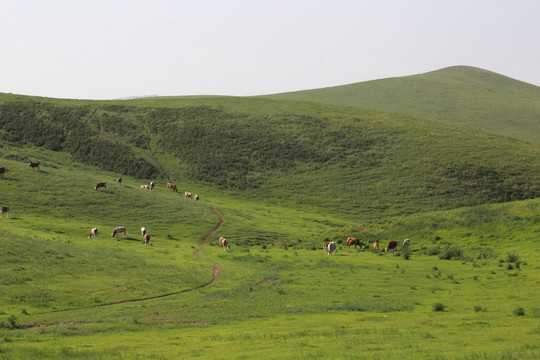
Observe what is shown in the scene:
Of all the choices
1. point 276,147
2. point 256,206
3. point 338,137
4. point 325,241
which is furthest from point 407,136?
point 325,241

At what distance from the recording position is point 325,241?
56.9 metres

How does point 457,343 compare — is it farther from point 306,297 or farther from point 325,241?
point 325,241

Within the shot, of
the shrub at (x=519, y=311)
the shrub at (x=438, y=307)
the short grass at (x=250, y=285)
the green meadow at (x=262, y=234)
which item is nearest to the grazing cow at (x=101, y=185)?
the green meadow at (x=262, y=234)

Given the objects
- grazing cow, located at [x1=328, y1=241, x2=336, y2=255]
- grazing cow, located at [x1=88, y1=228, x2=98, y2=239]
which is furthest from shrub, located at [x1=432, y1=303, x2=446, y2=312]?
grazing cow, located at [x1=88, y1=228, x2=98, y2=239]

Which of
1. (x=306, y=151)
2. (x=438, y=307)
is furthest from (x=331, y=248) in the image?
(x=306, y=151)

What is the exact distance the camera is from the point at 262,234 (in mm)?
62062

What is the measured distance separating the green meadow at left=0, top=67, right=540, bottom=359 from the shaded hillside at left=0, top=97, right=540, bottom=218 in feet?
1.68

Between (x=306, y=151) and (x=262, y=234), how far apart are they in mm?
47987

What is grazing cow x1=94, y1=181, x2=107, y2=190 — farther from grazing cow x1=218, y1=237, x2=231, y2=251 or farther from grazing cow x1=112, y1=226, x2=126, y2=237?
grazing cow x1=218, y1=237, x2=231, y2=251

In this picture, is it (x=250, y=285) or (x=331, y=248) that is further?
(x=331, y=248)

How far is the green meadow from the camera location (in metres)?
20.4

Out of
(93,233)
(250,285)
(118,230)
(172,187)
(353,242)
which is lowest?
(118,230)

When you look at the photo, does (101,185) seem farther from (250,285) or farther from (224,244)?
(250,285)

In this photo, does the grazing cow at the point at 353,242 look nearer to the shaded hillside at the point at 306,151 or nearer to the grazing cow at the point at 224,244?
the grazing cow at the point at 224,244
